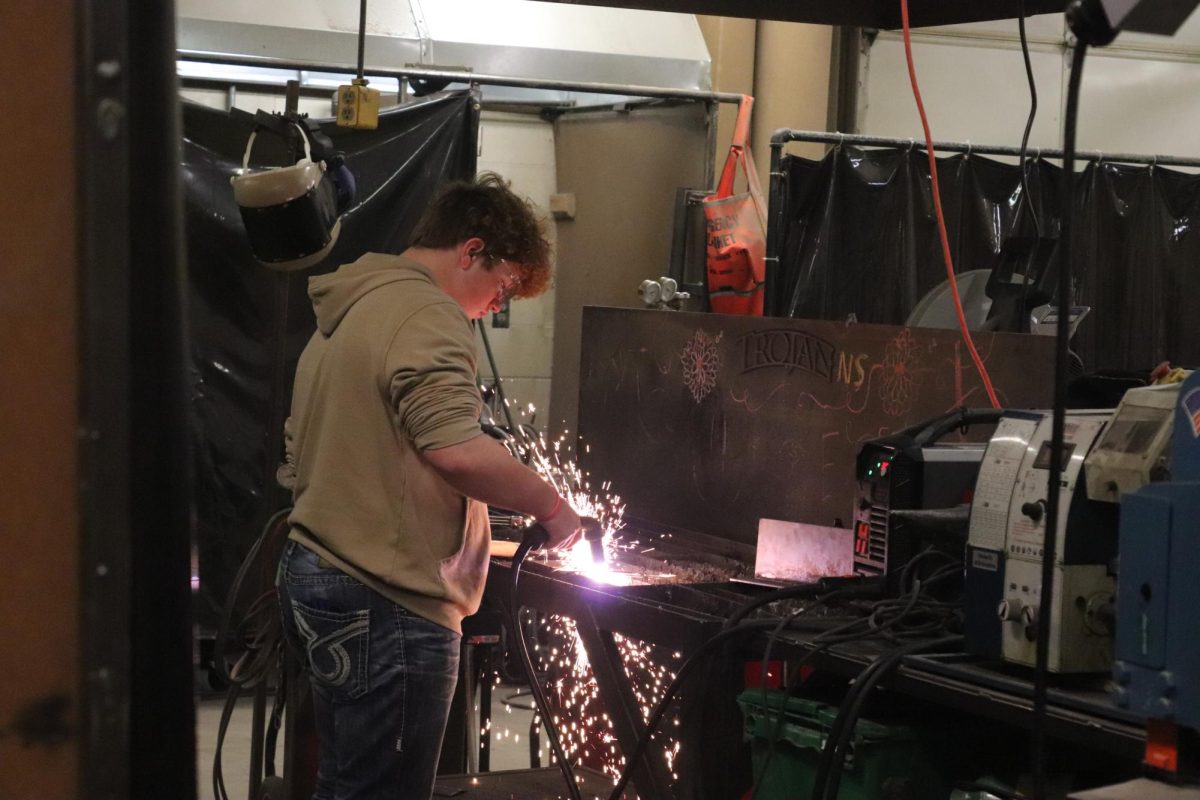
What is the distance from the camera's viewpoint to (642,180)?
5.55 m

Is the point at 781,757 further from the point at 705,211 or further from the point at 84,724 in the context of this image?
the point at 705,211

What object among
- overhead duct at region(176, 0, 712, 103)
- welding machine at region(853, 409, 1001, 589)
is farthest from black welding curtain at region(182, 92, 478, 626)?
welding machine at region(853, 409, 1001, 589)

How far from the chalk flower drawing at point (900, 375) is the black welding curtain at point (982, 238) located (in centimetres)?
155

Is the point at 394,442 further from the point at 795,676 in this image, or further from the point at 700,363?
the point at 700,363

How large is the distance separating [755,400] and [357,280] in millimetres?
1282

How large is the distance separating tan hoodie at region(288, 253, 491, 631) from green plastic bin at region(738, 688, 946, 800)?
1.83ft

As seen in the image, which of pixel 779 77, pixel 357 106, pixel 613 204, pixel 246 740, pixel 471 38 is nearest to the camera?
pixel 357 106

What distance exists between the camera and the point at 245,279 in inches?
181

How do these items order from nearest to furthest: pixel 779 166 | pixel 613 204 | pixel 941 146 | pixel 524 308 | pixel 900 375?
1. pixel 900 375
2. pixel 779 166
3. pixel 941 146
4. pixel 613 204
5. pixel 524 308

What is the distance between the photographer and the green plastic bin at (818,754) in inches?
86.0

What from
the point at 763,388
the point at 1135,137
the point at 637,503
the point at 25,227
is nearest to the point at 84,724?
the point at 25,227

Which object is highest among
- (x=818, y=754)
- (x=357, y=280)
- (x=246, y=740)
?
(x=357, y=280)

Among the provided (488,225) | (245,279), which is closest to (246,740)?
(245,279)

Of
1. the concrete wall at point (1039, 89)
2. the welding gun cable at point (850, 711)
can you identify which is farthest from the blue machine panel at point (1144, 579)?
the concrete wall at point (1039, 89)
